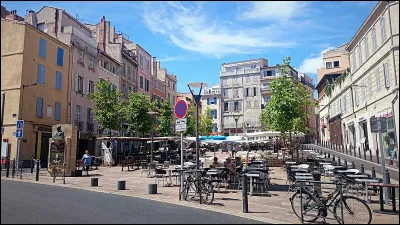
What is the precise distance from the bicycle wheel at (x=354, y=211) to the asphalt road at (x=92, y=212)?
2056mm

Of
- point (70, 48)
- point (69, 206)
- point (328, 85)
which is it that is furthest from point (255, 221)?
point (328, 85)

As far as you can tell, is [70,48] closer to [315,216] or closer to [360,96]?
[360,96]

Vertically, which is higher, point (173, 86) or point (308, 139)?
point (173, 86)

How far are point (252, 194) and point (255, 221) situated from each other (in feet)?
15.3

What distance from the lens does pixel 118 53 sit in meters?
42.9

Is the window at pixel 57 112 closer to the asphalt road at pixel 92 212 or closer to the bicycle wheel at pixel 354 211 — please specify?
the asphalt road at pixel 92 212

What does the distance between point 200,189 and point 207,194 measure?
27 centimetres

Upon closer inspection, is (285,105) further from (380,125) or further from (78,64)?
(78,64)

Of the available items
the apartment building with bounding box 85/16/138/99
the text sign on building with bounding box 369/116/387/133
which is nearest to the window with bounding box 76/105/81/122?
the apartment building with bounding box 85/16/138/99

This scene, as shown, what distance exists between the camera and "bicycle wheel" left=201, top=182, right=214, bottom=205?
10406 mm

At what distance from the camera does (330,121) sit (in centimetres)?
4881

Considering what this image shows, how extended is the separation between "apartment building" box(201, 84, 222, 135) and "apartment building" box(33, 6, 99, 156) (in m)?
40.2

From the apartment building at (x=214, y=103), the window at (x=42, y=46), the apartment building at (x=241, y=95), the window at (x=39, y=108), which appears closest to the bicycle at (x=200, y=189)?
the window at (x=42, y=46)

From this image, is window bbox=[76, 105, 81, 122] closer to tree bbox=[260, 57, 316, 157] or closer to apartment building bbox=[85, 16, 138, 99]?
apartment building bbox=[85, 16, 138, 99]
